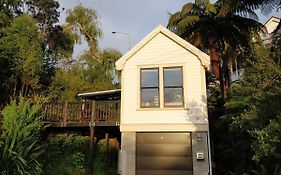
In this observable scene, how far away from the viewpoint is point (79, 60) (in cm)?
2659

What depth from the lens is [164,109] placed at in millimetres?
13297

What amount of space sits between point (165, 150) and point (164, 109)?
1.57 m

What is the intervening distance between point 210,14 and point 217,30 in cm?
111

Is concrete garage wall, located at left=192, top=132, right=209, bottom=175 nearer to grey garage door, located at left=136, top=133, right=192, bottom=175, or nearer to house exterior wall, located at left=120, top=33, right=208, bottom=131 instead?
grey garage door, located at left=136, top=133, right=192, bottom=175

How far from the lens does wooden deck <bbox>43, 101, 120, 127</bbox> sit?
14.3 metres

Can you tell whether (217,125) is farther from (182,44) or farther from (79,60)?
(79,60)

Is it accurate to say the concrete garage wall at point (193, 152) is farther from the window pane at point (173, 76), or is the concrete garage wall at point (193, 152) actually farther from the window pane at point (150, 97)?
the window pane at point (173, 76)

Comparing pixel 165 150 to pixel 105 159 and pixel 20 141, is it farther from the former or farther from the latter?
pixel 20 141

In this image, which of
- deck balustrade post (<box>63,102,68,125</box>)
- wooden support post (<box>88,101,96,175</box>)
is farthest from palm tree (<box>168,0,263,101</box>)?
deck balustrade post (<box>63,102,68,125</box>)

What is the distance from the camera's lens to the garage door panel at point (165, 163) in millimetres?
12742

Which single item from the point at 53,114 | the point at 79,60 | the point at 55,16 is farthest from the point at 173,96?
the point at 55,16

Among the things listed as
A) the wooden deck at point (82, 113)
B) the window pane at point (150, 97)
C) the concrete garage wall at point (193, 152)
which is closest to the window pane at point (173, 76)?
the window pane at point (150, 97)

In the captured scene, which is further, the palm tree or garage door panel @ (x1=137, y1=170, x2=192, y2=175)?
the palm tree

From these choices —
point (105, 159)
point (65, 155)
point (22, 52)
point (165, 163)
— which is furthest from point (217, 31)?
point (22, 52)
